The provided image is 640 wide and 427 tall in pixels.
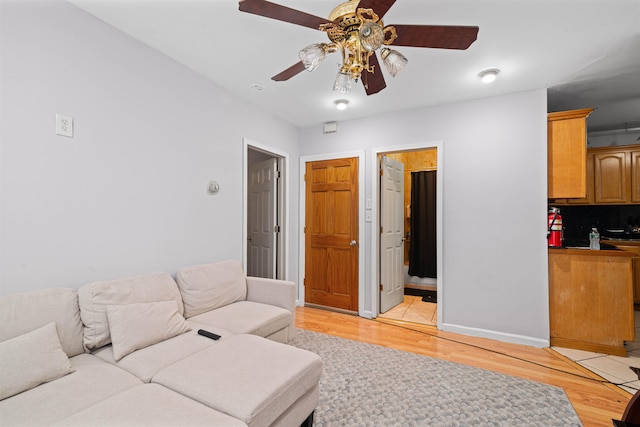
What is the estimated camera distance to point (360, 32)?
142cm

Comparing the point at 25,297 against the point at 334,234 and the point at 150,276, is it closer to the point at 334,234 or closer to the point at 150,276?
the point at 150,276

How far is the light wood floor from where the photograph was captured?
2041 millimetres

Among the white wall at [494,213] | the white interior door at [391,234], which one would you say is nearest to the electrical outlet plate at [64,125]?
the white interior door at [391,234]

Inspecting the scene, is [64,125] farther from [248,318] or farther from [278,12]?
[248,318]

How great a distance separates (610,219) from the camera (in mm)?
4551

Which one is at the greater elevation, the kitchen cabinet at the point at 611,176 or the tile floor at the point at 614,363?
the kitchen cabinet at the point at 611,176

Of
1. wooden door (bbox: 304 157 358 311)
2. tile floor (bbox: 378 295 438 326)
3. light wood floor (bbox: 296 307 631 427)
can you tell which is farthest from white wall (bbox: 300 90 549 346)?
wooden door (bbox: 304 157 358 311)

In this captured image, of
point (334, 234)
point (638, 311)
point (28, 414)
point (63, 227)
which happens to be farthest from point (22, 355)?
point (638, 311)

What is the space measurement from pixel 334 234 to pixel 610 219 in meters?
4.37

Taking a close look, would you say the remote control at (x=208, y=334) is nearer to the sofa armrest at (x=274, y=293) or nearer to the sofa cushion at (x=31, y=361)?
the sofa cushion at (x=31, y=361)

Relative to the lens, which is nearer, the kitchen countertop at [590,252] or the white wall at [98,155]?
the white wall at [98,155]

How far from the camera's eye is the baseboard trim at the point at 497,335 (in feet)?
9.69

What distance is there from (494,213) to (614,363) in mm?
1623

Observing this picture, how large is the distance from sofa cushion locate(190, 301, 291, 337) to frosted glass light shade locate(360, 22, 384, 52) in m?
2.04
